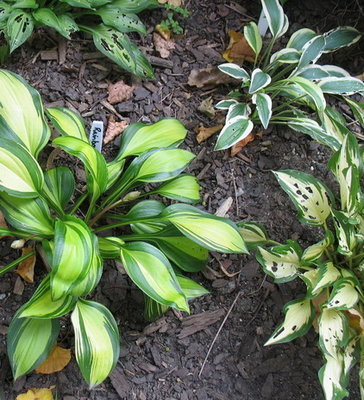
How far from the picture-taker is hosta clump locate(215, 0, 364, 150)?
1.93 meters

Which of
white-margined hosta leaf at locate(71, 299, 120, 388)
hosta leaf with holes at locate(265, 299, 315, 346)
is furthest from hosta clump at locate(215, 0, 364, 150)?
white-margined hosta leaf at locate(71, 299, 120, 388)

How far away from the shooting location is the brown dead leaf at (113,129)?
6.58 ft

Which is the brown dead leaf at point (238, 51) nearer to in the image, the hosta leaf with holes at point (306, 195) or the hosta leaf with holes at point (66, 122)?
the hosta leaf with holes at point (306, 195)

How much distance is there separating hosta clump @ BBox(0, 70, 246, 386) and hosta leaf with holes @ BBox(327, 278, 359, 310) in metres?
0.34

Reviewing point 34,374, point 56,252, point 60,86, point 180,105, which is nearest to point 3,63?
point 60,86

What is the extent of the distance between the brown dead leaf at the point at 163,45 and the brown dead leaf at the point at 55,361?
4.22ft

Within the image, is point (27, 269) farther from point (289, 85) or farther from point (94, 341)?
point (289, 85)

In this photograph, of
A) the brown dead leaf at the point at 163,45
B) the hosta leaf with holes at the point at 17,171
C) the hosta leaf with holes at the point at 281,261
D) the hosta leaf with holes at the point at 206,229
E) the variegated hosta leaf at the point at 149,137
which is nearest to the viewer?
the hosta leaf with holes at the point at 17,171

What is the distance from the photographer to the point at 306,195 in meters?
1.83

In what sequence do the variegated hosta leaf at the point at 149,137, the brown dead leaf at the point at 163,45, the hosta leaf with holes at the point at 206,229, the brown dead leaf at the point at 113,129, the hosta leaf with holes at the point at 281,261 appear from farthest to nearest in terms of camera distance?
1. the brown dead leaf at the point at 163,45
2. the brown dead leaf at the point at 113,129
3. the variegated hosta leaf at the point at 149,137
4. the hosta leaf with holes at the point at 281,261
5. the hosta leaf with holes at the point at 206,229

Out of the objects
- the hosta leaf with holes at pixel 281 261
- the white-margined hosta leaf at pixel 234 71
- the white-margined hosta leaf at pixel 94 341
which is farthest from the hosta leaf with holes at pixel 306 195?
the white-margined hosta leaf at pixel 94 341

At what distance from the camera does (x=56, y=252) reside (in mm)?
1360

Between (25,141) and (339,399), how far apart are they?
4.27 feet

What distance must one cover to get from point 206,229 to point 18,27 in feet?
3.44
